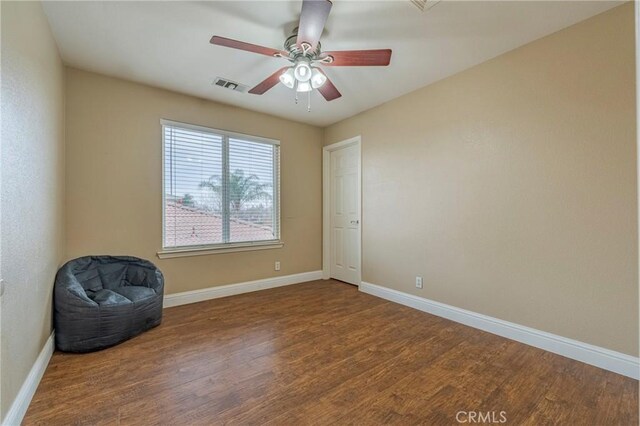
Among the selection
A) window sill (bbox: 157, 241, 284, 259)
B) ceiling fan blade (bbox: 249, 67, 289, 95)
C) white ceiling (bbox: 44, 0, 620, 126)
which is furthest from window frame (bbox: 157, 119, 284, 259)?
ceiling fan blade (bbox: 249, 67, 289, 95)

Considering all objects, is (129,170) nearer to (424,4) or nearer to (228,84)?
(228,84)

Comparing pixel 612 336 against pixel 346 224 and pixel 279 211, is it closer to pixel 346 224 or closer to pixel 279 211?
pixel 346 224

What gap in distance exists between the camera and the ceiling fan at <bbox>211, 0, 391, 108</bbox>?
5.86ft

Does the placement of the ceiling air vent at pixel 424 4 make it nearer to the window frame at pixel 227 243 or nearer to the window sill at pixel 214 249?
the window frame at pixel 227 243

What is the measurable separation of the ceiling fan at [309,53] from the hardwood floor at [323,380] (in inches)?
86.7

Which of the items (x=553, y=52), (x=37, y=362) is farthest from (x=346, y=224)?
(x=37, y=362)

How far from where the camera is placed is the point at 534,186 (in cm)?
241

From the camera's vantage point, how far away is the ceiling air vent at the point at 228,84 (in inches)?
123

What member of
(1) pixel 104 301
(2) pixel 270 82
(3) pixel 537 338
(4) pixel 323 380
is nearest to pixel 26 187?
(1) pixel 104 301

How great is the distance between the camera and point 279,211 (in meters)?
4.36

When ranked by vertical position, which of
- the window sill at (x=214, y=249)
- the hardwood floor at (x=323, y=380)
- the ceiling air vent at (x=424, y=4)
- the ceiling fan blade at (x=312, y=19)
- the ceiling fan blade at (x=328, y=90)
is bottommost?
the hardwood floor at (x=323, y=380)

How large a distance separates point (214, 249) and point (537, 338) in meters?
3.48

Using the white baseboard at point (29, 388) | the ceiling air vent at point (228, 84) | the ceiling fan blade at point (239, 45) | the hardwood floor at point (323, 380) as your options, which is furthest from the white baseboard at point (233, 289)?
the ceiling fan blade at point (239, 45)

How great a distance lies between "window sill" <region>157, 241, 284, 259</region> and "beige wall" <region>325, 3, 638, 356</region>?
72.5 inches
